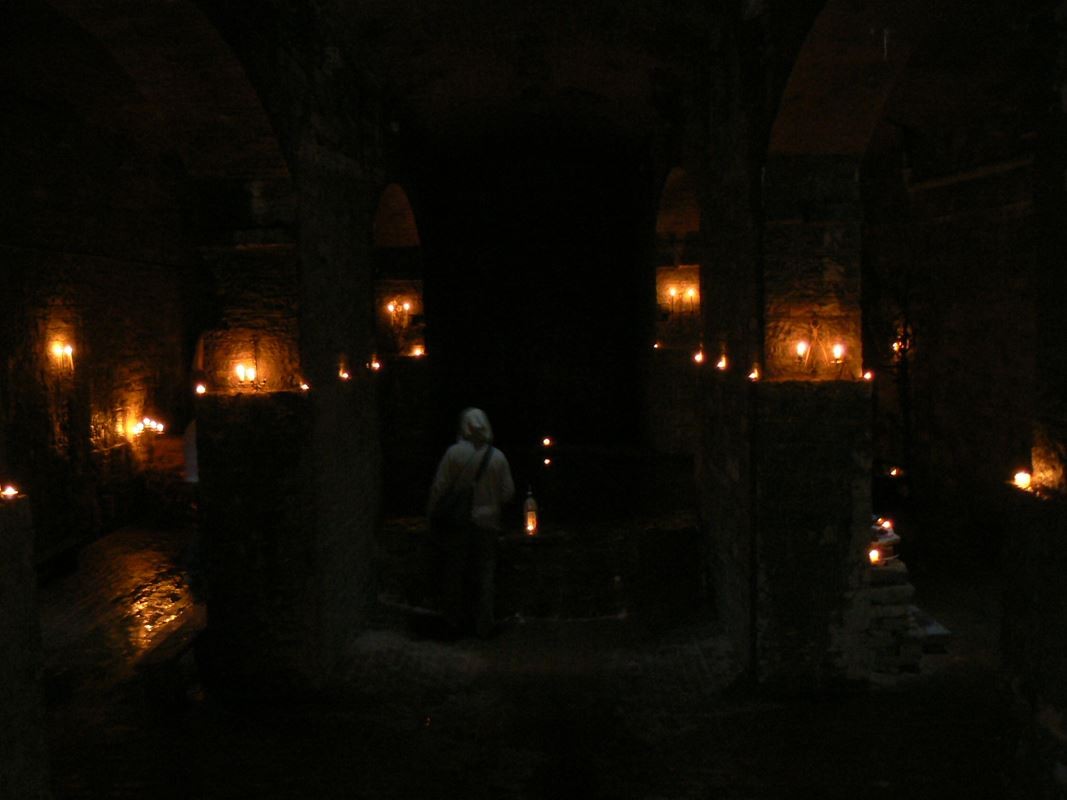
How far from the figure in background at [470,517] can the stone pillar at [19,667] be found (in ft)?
13.2

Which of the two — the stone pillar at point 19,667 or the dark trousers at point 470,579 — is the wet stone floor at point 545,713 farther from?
the stone pillar at point 19,667

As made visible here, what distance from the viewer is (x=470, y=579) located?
684 cm

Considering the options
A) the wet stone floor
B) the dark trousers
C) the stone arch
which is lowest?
the wet stone floor

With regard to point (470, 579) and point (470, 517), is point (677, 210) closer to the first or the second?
point (470, 517)

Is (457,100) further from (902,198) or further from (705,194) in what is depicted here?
(902,198)

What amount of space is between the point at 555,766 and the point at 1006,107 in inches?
300

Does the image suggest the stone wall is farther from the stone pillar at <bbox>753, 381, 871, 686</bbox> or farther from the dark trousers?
the dark trousers

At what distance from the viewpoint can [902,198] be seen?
34.1 ft

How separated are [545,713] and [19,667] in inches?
140

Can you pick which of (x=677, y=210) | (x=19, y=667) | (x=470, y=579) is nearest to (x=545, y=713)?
(x=470, y=579)

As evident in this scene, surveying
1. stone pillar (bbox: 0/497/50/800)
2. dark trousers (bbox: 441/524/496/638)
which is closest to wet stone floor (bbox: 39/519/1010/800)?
dark trousers (bbox: 441/524/496/638)

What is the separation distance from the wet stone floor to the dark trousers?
19cm

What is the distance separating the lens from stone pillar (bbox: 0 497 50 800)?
2434mm

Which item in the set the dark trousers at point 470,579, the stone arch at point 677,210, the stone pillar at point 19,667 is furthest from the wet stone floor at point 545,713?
the stone arch at point 677,210
